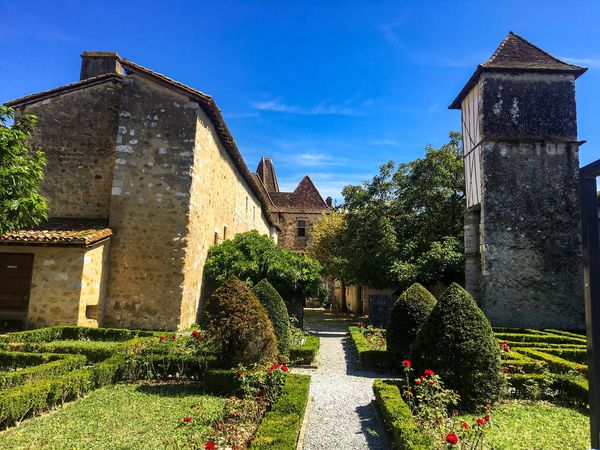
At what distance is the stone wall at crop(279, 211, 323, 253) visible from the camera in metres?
35.8

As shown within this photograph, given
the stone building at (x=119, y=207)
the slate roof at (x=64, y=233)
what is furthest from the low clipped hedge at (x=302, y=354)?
the slate roof at (x=64, y=233)

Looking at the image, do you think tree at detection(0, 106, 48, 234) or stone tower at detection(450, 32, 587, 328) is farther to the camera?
stone tower at detection(450, 32, 587, 328)

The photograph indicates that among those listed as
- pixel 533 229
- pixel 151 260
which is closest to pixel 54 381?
pixel 151 260

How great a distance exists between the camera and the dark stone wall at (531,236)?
634 inches

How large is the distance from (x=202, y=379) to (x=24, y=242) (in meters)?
7.24

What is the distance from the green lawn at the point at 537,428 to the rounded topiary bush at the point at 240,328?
332 cm

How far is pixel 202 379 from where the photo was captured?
7602 millimetres

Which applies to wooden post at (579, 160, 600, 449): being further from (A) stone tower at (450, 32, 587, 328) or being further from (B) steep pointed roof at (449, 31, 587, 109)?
(B) steep pointed roof at (449, 31, 587, 109)

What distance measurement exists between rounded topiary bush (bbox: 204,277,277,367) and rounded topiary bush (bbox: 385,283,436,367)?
2.99 metres

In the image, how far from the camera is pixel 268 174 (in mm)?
41062

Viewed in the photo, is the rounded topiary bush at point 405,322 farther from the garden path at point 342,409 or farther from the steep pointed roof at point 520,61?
the steep pointed roof at point 520,61

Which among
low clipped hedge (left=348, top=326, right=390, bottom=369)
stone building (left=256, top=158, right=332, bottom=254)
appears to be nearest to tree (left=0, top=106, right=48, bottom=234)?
low clipped hedge (left=348, top=326, right=390, bottom=369)

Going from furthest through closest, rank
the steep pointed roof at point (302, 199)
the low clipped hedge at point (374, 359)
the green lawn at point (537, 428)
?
Result: 1. the steep pointed roof at point (302, 199)
2. the low clipped hedge at point (374, 359)
3. the green lawn at point (537, 428)

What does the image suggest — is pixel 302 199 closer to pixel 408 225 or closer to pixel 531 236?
pixel 408 225
